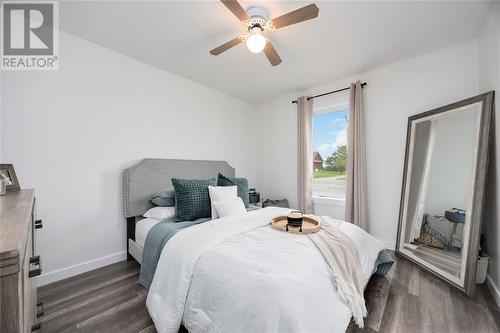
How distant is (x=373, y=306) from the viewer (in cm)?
169

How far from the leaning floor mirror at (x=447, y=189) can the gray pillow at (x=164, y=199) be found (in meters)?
2.94

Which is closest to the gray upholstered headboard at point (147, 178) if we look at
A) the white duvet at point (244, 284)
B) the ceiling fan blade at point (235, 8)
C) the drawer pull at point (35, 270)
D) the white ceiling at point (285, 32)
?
the white duvet at point (244, 284)

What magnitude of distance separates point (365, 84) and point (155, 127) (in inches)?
121

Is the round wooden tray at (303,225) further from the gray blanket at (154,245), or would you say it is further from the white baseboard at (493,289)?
the white baseboard at (493,289)

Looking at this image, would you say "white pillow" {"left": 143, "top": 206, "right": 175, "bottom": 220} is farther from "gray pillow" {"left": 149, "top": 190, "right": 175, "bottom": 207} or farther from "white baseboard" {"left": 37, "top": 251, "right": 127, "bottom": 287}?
"white baseboard" {"left": 37, "top": 251, "right": 127, "bottom": 287}

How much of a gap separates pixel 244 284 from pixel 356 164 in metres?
2.50

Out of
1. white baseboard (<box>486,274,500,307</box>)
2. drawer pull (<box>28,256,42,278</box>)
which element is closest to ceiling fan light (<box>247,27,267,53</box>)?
drawer pull (<box>28,256,42,278</box>)

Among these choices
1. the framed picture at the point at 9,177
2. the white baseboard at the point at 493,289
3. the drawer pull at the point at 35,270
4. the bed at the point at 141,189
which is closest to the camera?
the drawer pull at the point at 35,270

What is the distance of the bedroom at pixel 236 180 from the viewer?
146cm

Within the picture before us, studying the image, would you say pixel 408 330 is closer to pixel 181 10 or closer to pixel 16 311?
pixel 16 311

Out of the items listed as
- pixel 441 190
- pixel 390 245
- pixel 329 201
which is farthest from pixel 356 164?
pixel 390 245

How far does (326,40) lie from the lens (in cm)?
225

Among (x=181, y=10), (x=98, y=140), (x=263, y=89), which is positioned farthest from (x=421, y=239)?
(x=98, y=140)

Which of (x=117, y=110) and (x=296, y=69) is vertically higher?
(x=296, y=69)
